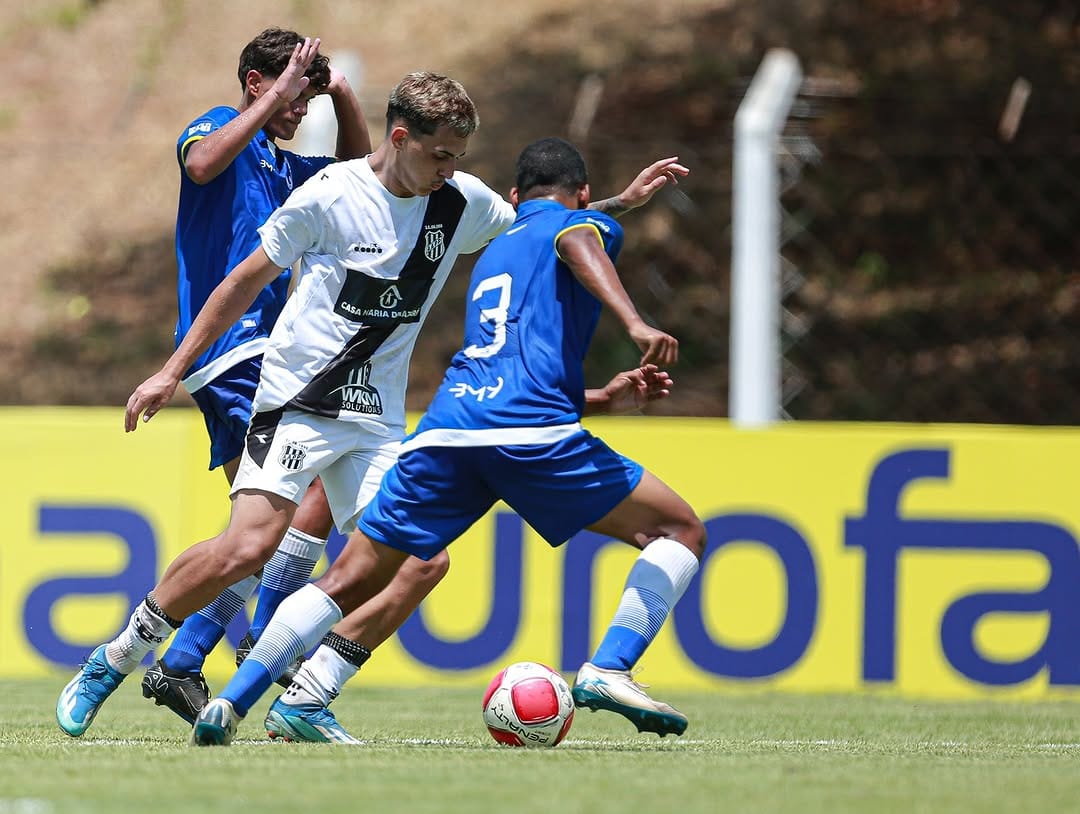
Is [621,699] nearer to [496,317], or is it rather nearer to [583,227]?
[496,317]

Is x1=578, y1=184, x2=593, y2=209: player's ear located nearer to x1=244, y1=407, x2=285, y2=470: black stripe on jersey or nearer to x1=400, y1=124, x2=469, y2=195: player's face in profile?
x1=400, y1=124, x2=469, y2=195: player's face in profile

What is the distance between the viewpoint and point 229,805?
3.66m

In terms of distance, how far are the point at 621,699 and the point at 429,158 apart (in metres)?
1.72

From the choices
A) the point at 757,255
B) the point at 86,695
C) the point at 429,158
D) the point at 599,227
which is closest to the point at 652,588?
the point at 599,227

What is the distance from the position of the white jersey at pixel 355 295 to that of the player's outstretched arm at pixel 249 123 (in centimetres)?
28

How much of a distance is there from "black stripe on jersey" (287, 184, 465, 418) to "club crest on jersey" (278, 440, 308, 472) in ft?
0.42

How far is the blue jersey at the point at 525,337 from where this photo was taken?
200 inches

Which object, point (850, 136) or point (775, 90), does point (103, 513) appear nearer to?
point (775, 90)

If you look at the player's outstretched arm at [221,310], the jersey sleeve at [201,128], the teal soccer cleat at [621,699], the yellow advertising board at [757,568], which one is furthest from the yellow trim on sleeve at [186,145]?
the yellow advertising board at [757,568]

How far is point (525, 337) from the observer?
5.15 meters

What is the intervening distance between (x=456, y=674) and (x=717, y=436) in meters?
1.83

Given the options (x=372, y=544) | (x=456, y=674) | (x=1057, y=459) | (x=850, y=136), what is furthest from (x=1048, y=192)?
(x=372, y=544)

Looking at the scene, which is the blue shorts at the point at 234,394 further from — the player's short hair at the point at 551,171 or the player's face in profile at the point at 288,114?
the player's short hair at the point at 551,171

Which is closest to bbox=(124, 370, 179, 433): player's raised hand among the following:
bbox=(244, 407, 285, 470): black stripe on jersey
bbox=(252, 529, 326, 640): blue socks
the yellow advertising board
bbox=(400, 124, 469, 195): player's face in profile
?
bbox=(244, 407, 285, 470): black stripe on jersey
